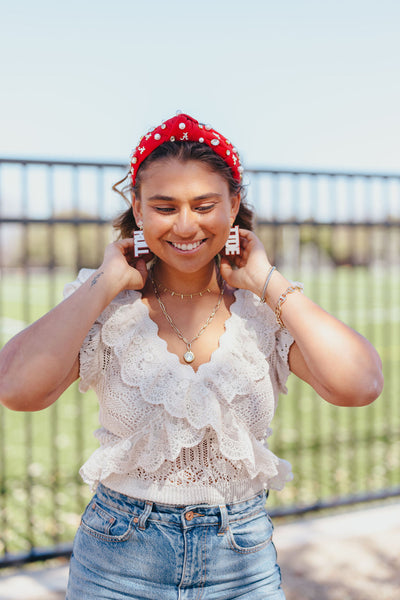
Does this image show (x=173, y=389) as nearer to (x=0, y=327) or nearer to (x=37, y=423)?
(x=37, y=423)

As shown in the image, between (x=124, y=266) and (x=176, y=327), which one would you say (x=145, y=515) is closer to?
(x=176, y=327)

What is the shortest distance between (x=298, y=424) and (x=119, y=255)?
2.65 meters

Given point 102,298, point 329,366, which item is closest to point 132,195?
point 102,298

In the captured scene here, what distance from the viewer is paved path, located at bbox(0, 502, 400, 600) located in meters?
3.02

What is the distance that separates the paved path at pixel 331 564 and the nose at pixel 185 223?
2129 millimetres

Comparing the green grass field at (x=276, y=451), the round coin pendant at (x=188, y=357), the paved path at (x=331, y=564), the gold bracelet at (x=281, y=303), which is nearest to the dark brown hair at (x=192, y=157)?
the gold bracelet at (x=281, y=303)

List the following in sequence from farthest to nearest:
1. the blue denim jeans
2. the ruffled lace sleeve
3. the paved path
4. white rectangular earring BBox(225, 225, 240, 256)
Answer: the paved path → white rectangular earring BBox(225, 225, 240, 256) → the ruffled lace sleeve → the blue denim jeans

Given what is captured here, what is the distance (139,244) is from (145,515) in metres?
0.77

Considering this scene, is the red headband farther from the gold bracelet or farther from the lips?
the gold bracelet

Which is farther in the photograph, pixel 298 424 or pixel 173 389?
pixel 298 424

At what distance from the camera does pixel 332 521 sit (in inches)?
149

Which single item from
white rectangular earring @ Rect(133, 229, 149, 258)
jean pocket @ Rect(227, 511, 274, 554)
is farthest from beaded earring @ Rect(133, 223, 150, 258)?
jean pocket @ Rect(227, 511, 274, 554)

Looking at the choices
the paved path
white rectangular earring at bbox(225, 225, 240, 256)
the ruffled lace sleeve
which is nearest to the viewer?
the ruffled lace sleeve

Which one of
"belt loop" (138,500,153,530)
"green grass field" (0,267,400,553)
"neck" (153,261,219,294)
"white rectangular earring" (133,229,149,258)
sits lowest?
"green grass field" (0,267,400,553)
